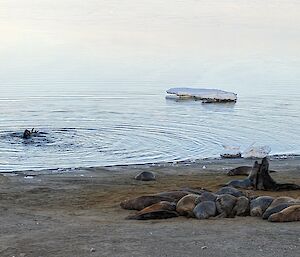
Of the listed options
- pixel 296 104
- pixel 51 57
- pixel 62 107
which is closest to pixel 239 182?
pixel 62 107

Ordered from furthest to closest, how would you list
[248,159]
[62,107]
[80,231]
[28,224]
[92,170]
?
[62,107] < [248,159] < [92,170] < [28,224] < [80,231]

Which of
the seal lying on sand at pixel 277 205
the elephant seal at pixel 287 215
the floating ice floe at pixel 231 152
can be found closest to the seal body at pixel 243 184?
the seal lying on sand at pixel 277 205

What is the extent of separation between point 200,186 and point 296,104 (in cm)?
2575

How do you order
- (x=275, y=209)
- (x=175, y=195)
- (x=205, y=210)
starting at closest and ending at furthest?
(x=275, y=209) → (x=205, y=210) → (x=175, y=195)

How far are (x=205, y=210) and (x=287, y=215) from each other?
1.47m

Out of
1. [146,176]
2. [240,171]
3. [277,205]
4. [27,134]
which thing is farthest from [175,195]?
[27,134]

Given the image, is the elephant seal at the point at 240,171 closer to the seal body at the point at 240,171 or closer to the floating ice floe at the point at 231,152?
the seal body at the point at 240,171

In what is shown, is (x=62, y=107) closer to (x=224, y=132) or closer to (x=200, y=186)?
(x=224, y=132)

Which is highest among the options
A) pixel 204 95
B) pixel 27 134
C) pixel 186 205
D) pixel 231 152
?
pixel 204 95

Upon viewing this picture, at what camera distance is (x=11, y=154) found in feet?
80.7

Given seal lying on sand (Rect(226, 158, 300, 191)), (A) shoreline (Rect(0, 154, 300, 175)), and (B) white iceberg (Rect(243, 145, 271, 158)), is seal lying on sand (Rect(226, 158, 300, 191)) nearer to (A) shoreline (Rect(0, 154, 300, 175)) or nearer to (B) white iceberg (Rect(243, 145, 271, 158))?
(A) shoreline (Rect(0, 154, 300, 175))

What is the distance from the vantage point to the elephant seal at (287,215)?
40.7ft

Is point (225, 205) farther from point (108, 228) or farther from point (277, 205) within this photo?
point (108, 228)

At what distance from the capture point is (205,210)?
13078mm
